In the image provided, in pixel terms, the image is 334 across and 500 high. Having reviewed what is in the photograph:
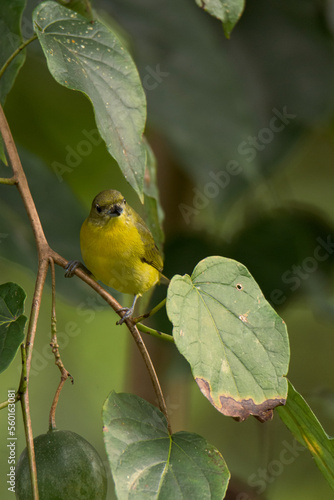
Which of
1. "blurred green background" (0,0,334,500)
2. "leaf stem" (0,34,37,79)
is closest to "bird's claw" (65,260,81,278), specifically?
"leaf stem" (0,34,37,79)

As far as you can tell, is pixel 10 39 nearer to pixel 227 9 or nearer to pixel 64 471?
pixel 227 9

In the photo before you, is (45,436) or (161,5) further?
(161,5)

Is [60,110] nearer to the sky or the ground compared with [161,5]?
nearer to the ground

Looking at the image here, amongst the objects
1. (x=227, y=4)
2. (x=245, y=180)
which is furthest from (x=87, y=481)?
(x=245, y=180)

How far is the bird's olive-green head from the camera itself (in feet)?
6.36

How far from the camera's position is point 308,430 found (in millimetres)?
1119

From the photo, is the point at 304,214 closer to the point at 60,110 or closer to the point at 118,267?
the point at 118,267

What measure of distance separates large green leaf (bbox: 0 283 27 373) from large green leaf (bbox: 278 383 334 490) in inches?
17.4

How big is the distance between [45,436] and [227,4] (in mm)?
877

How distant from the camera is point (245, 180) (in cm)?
200

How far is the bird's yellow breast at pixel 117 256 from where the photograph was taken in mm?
1860

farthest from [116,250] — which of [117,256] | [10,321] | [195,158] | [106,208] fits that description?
[10,321]

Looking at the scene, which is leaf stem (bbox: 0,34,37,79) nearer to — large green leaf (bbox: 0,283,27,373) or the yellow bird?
large green leaf (bbox: 0,283,27,373)

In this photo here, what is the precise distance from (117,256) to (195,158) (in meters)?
0.35
